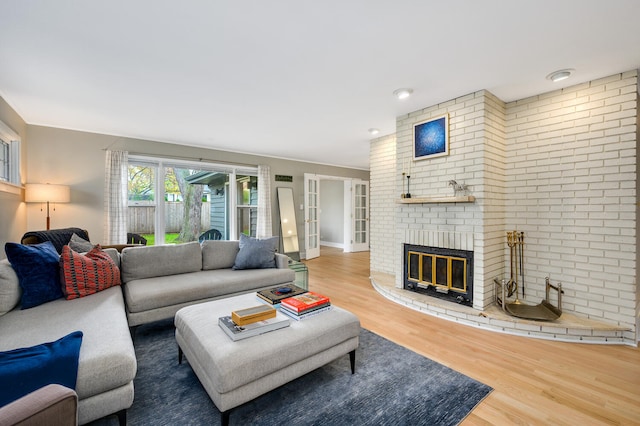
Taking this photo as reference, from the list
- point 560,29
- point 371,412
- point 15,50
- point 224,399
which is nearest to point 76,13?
point 15,50

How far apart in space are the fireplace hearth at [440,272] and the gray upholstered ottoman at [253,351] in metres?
1.69

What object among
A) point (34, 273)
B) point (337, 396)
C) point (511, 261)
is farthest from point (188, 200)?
point (511, 261)

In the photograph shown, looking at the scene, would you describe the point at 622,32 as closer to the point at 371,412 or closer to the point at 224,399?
the point at 371,412

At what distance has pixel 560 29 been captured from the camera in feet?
6.25

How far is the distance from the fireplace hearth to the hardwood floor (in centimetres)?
37

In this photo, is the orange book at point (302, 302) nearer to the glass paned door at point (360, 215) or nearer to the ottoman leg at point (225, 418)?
the ottoman leg at point (225, 418)

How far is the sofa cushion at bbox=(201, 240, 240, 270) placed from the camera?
11.2ft

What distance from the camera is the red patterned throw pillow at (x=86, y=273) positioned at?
2217 millimetres

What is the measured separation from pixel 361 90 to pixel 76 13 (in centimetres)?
225

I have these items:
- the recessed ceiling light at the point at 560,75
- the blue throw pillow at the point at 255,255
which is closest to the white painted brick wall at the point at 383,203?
the blue throw pillow at the point at 255,255

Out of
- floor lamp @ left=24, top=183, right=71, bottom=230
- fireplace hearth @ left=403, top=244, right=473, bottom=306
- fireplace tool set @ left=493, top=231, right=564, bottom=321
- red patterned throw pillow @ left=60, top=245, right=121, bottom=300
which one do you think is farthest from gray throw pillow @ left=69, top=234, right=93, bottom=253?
fireplace tool set @ left=493, top=231, right=564, bottom=321

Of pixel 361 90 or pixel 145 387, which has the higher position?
pixel 361 90

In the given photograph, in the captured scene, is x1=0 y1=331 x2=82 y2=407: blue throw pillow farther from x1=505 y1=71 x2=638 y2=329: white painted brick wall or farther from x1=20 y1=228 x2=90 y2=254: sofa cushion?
x1=505 y1=71 x2=638 y2=329: white painted brick wall

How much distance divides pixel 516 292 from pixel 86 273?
4197 millimetres
